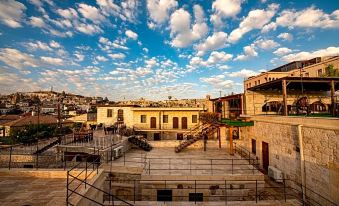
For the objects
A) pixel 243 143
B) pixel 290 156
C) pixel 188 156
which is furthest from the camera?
pixel 243 143

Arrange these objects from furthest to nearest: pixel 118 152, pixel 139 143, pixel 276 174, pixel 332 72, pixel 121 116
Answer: pixel 121 116, pixel 332 72, pixel 139 143, pixel 118 152, pixel 276 174

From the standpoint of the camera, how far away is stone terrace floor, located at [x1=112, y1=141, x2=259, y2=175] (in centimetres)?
1437

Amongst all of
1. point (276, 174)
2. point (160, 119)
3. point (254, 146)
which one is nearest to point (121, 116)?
point (160, 119)

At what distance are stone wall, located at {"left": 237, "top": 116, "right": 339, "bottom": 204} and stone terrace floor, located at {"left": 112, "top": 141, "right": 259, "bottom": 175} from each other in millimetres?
2197

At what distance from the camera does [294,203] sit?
1023 cm

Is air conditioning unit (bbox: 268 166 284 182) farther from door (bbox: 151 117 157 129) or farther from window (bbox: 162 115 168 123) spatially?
door (bbox: 151 117 157 129)

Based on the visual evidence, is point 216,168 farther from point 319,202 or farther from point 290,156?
A: point 319,202

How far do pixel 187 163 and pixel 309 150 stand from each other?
8.59 m

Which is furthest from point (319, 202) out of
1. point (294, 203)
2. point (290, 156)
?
point (290, 156)

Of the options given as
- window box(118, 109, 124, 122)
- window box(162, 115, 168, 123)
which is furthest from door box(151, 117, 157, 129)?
window box(118, 109, 124, 122)

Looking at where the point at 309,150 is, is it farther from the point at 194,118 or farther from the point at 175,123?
the point at 175,123

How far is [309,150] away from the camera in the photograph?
10.9 m

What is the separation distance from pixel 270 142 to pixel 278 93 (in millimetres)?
8662

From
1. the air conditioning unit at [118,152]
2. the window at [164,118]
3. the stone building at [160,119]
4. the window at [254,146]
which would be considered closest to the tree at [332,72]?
the window at [254,146]
